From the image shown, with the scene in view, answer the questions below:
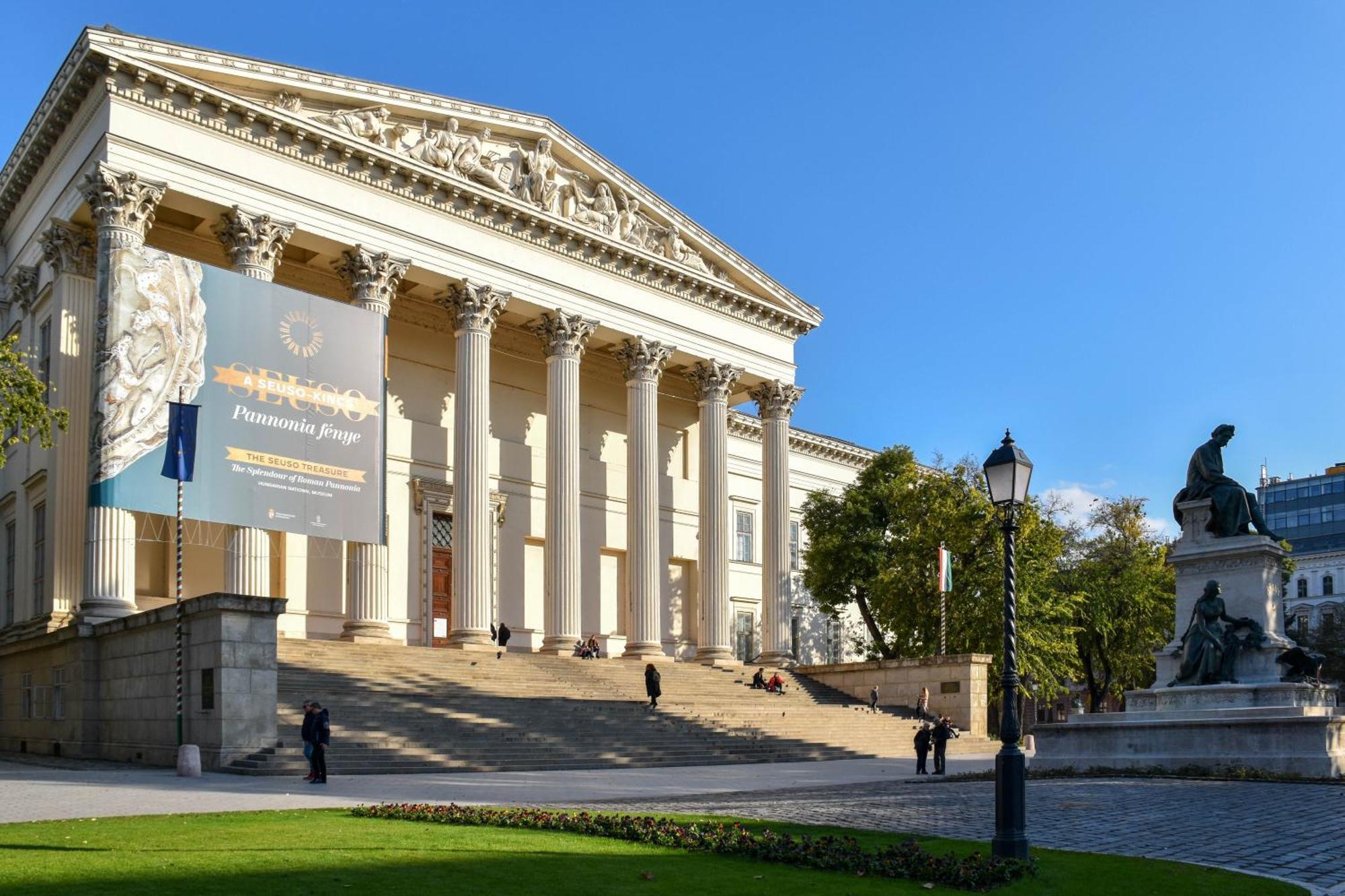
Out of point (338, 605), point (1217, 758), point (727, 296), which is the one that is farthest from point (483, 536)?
point (1217, 758)

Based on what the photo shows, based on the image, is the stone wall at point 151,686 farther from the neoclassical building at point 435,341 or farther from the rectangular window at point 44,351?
the rectangular window at point 44,351

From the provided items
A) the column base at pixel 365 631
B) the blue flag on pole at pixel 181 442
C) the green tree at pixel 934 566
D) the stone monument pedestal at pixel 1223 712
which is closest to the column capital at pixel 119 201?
the blue flag on pole at pixel 181 442

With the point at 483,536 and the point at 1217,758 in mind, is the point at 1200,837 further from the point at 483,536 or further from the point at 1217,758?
A: the point at 483,536

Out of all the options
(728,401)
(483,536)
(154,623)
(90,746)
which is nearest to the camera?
(154,623)

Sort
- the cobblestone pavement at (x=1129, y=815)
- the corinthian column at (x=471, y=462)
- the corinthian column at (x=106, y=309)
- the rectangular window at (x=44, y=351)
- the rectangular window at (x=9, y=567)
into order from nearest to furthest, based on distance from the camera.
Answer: the cobblestone pavement at (x=1129, y=815), the corinthian column at (x=106, y=309), the rectangular window at (x=44, y=351), the rectangular window at (x=9, y=567), the corinthian column at (x=471, y=462)

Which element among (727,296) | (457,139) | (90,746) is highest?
(457,139)

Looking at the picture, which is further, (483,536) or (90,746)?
(483,536)

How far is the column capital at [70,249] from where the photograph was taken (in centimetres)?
3384

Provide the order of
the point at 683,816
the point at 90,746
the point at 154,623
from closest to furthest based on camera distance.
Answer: the point at 683,816 < the point at 154,623 < the point at 90,746

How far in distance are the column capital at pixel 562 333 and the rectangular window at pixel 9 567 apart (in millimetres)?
17266

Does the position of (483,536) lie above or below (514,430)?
below

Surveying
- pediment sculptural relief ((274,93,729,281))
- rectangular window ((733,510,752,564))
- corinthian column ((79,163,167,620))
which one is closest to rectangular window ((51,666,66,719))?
corinthian column ((79,163,167,620))

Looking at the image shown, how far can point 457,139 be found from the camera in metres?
41.0

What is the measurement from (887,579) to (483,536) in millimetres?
16986
